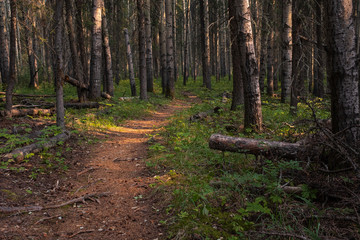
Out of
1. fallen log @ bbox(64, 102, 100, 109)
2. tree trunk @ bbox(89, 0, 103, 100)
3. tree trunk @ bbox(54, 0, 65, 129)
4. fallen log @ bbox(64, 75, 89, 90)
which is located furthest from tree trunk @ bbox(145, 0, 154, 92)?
tree trunk @ bbox(54, 0, 65, 129)

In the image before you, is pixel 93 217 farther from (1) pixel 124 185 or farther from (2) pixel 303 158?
(2) pixel 303 158

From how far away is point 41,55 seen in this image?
3052 centimetres

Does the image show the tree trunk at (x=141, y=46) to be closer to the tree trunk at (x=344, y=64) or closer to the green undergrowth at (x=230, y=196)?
the green undergrowth at (x=230, y=196)

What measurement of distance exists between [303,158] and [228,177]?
1237 millimetres

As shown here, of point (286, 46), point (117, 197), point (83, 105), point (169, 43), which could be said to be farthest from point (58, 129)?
point (169, 43)

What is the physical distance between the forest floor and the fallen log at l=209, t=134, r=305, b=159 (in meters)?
1.53

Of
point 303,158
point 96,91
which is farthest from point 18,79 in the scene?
point 303,158

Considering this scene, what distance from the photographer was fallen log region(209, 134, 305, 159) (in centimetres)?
450

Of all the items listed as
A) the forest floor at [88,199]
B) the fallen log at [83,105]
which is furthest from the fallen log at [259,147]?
the fallen log at [83,105]

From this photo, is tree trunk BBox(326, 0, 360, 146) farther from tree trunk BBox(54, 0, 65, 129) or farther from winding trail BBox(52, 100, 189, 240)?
tree trunk BBox(54, 0, 65, 129)

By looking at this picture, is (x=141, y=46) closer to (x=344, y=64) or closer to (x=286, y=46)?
(x=286, y=46)

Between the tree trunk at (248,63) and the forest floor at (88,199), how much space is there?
324 centimetres

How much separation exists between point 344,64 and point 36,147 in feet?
21.2

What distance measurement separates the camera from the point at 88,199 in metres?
4.45
